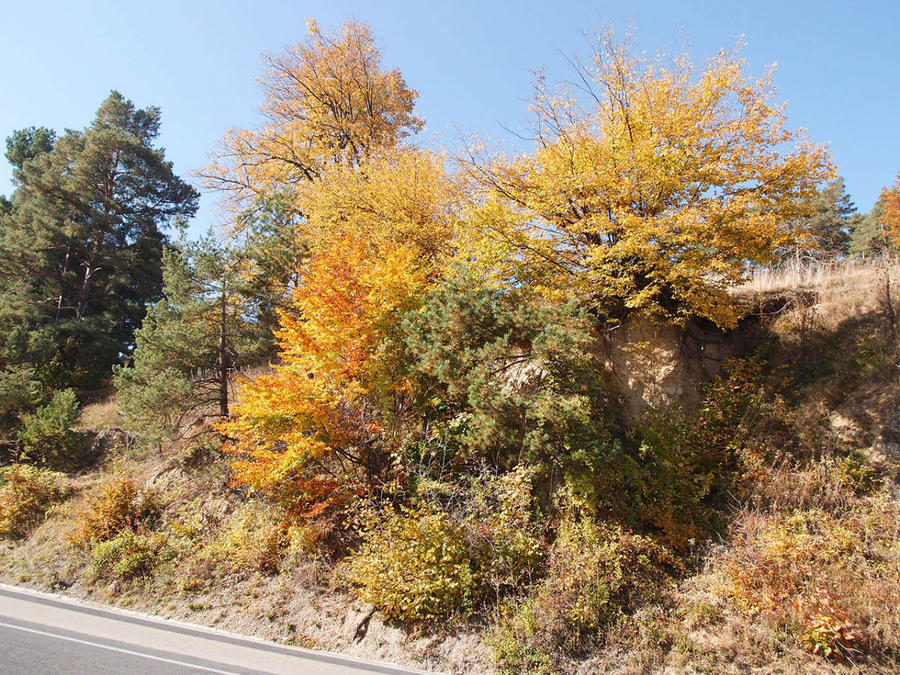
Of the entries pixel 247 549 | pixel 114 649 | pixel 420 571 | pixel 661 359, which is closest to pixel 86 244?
pixel 247 549

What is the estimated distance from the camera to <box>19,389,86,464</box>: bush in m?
13.9

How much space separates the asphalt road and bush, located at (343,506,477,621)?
88cm

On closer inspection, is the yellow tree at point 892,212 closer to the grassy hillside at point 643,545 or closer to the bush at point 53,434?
the grassy hillside at point 643,545

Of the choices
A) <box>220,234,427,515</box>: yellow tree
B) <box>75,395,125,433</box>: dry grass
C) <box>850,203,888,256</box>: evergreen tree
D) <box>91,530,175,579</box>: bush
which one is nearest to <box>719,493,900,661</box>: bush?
<box>220,234,427,515</box>: yellow tree

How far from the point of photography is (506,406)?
7.45 metres

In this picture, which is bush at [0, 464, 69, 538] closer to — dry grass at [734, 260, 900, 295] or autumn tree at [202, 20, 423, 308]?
autumn tree at [202, 20, 423, 308]

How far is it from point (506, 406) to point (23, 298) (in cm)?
2269

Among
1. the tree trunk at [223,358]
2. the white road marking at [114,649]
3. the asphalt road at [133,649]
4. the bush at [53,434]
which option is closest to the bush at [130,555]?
the asphalt road at [133,649]

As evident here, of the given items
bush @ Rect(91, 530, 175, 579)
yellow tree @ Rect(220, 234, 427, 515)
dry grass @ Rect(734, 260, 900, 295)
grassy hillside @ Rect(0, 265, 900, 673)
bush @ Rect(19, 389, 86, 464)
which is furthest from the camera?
bush @ Rect(19, 389, 86, 464)

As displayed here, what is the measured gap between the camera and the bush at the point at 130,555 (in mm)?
9219

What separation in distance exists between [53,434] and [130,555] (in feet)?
26.4

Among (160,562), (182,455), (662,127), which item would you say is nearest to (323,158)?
(182,455)

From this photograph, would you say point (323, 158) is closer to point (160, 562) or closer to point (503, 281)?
point (503, 281)

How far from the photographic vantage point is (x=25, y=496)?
1174cm
